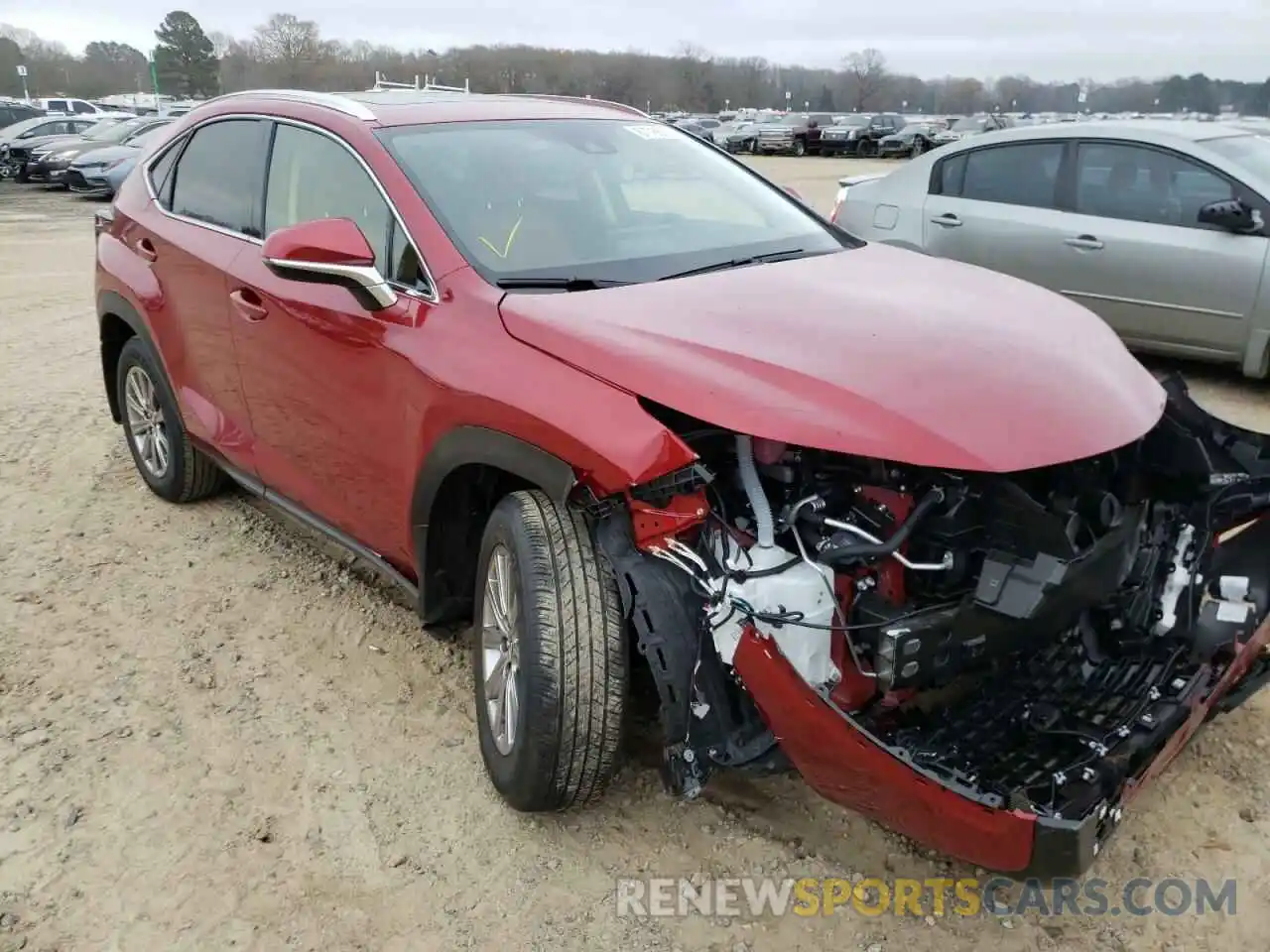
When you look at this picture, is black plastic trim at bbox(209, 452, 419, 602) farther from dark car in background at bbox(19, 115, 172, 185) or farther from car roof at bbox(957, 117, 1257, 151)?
dark car in background at bbox(19, 115, 172, 185)

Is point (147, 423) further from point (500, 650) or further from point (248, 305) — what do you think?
point (500, 650)

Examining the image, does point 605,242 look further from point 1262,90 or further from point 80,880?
point 1262,90

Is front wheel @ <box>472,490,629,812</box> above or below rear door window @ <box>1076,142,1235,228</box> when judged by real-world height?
below

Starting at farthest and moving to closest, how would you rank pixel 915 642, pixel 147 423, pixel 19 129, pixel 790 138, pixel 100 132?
pixel 790 138
pixel 19 129
pixel 100 132
pixel 147 423
pixel 915 642

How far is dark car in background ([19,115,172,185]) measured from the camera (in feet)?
67.3

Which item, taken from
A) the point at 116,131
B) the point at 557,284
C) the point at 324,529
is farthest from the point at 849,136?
the point at 557,284

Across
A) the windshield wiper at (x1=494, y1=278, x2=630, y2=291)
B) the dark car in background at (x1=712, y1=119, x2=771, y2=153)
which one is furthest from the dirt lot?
the dark car in background at (x1=712, y1=119, x2=771, y2=153)

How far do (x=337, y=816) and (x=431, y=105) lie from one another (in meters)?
2.30

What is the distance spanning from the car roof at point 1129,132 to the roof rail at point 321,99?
4.90 meters

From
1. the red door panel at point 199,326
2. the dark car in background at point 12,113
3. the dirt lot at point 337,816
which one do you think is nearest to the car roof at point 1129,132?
the dirt lot at point 337,816

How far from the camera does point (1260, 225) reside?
5887 millimetres

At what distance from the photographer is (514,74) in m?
91.7

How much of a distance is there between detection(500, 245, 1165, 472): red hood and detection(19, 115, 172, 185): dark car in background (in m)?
20.5

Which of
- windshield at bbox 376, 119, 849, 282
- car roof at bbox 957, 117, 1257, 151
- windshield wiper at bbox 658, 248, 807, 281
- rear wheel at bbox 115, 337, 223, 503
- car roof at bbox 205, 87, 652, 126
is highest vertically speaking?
car roof at bbox 205, 87, 652, 126
